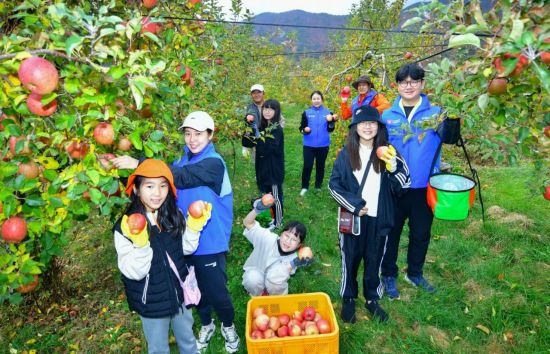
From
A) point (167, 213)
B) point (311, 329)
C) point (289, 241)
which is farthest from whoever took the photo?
point (289, 241)

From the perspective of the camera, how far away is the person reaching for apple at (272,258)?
3137 millimetres

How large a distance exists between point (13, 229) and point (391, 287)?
3055 millimetres

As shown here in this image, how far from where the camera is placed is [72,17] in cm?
129

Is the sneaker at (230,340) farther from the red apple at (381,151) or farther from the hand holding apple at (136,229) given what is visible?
the red apple at (381,151)

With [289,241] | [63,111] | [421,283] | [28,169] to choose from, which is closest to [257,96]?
[289,241]

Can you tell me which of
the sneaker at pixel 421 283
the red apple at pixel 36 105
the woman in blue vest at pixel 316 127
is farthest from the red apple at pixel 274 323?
the woman in blue vest at pixel 316 127

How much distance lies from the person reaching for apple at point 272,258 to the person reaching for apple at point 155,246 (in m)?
0.95

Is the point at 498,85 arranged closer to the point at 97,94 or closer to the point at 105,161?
the point at 97,94

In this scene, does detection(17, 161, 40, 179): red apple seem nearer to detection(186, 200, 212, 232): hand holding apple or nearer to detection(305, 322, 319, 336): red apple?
detection(186, 200, 212, 232): hand holding apple

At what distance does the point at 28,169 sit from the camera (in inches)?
63.5

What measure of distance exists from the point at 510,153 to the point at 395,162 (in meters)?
0.87

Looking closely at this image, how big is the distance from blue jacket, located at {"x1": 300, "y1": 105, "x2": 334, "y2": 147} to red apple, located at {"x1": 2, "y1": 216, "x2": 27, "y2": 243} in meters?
4.70

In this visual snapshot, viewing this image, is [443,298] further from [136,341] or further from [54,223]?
[54,223]

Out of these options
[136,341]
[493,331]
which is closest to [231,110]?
[136,341]
